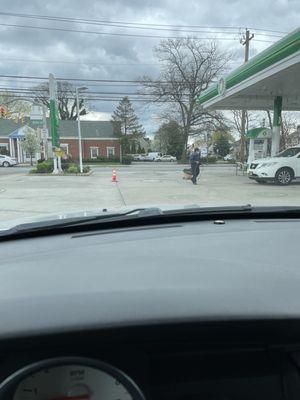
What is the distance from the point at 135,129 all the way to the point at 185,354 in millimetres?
78327

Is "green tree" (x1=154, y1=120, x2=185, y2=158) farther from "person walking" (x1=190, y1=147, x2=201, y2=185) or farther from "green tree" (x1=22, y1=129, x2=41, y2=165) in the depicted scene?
"person walking" (x1=190, y1=147, x2=201, y2=185)

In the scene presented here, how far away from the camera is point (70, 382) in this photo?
45.6 inches

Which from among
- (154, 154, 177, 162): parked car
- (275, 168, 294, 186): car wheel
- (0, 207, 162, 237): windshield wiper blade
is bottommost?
(154, 154, 177, 162): parked car

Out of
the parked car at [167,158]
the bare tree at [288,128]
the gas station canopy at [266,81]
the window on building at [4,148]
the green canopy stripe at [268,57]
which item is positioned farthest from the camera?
the parked car at [167,158]

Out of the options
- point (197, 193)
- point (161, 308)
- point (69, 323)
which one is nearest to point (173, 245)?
point (161, 308)

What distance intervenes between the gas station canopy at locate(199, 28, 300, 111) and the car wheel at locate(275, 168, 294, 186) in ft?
13.4

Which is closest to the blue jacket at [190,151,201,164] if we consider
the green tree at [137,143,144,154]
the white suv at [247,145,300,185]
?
the white suv at [247,145,300,185]

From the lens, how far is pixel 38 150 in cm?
5553

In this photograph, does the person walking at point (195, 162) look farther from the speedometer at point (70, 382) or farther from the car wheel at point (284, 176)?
the speedometer at point (70, 382)

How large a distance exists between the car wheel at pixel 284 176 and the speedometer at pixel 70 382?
62.5 ft

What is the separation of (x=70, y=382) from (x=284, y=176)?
19342 mm

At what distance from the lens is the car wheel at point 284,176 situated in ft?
63.2

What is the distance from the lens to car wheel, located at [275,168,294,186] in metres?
19.2

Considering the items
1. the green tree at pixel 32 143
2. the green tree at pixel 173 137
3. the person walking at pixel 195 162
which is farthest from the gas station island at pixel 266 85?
the green tree at pixel 173 137
